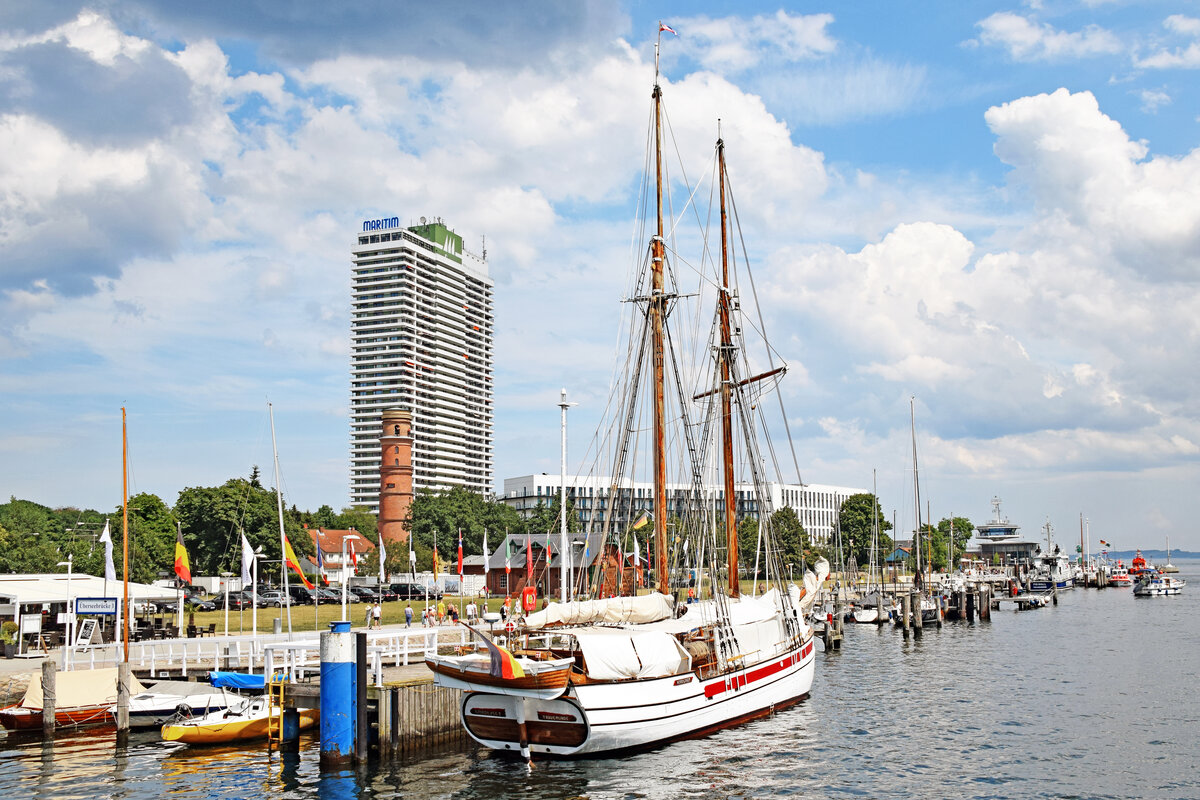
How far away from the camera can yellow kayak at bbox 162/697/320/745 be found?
31.7 metres

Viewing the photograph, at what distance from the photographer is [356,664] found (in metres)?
28.7

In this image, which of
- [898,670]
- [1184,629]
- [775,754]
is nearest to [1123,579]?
[1184,629]

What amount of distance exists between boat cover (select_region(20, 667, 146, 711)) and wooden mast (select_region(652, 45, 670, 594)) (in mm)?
19999

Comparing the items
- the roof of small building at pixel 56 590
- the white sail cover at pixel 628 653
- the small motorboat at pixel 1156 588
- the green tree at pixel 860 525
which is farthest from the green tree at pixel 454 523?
the white sail cover at pixel 628 653

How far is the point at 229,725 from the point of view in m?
32.0

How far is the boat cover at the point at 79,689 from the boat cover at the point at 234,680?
2690 mm

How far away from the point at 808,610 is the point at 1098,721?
50.8 feet

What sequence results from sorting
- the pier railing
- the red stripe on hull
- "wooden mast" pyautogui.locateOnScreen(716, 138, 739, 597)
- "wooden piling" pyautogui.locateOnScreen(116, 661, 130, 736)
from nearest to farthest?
1. "wooden piling" pyautogui.locateOnScreen(116, 661, 130, 736)
2. the red stripe on hull
3. the pier railing
4. "wooden mast" pyautogui.locateOnScreen(716, 138, 739, 597)

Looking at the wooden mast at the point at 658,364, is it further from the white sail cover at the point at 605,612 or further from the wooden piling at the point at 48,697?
the wooden piling at the point at 48,697

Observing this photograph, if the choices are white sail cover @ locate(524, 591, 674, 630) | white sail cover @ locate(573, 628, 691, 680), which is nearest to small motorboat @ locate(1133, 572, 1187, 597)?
white sail cover @ locate(524, 591, 674, 630)

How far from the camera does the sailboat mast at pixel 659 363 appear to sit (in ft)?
131

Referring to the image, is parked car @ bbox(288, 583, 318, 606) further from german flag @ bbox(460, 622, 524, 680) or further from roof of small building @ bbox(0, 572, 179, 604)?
german flag @ bbox(460, 622, 524, 680)

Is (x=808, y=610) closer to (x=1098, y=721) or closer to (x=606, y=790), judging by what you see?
(x=1098, y=721)

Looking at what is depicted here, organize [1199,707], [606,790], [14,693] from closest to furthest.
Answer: [606,790]
[14,693]
[1199,707]
